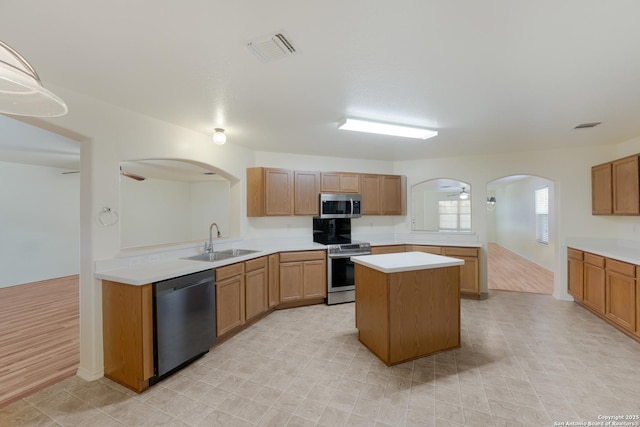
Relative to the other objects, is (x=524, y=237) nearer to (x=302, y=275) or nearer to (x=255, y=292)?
(x=302, y=275)

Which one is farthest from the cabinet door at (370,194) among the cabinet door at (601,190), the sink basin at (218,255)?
the cabinet door at (601,190)

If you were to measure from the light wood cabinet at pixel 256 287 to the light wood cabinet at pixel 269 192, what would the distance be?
0.83m

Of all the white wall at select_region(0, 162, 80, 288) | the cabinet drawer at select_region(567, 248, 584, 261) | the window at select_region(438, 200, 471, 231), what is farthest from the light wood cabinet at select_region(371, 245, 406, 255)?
the window at select_region(438, 200, 471, 231)

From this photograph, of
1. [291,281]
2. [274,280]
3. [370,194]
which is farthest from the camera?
[370,194]

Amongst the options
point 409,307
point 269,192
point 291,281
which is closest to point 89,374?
point 291,281

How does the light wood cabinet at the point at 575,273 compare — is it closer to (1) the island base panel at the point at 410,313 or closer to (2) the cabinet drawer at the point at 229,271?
(1) the island base panel at the point at 410,313

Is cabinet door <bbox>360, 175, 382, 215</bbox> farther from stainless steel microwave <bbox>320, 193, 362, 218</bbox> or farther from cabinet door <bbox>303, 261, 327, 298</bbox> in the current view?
cabinet door <bbox>303, 261, 327, 298</bbox>

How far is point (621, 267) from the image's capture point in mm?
2947

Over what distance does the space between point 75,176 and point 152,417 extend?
21.0ft

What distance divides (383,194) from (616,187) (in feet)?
10.1

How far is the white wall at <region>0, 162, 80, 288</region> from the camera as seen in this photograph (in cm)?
508

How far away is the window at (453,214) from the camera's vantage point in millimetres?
10680

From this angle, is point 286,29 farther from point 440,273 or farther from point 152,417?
point 152,417

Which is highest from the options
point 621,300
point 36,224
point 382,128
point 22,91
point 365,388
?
point 382,128
